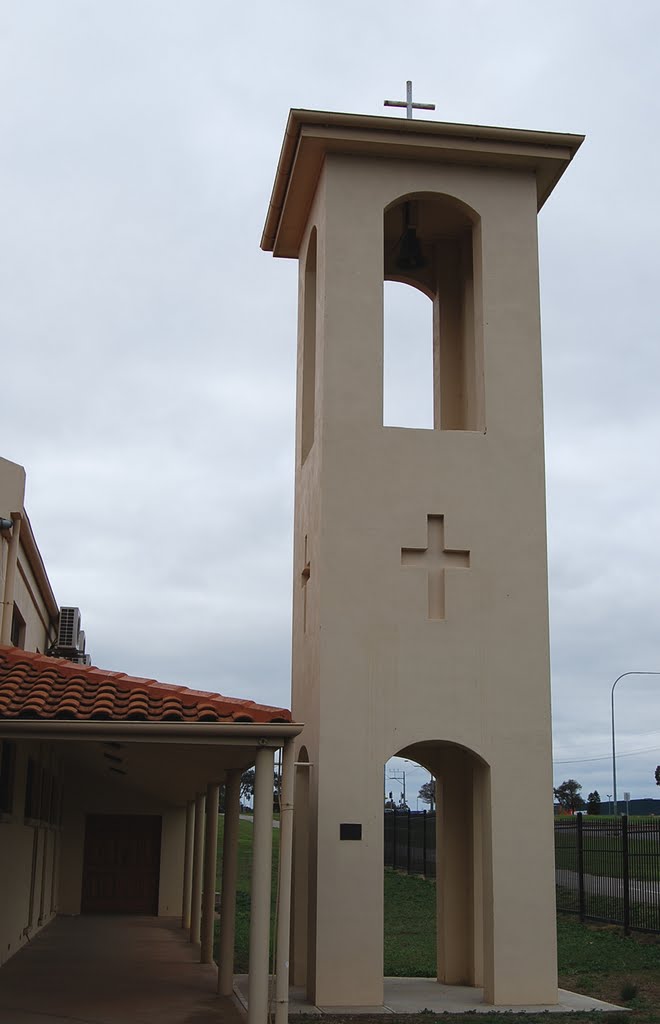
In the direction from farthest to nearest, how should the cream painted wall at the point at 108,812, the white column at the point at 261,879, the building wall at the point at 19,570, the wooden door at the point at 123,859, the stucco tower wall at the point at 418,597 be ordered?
the wooden door at the point at 123,859 < the cream painted wall at the point at 108,812 < the building wall at the point at 19,570 < the stucco tower wall at the point at 418,597 < the white column at the point at 261,879

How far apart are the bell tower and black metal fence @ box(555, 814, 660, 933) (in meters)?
6.04

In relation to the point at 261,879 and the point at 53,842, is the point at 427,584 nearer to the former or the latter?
the point at 261,879

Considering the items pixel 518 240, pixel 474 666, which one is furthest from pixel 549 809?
pixel 518 240

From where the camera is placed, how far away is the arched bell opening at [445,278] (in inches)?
661

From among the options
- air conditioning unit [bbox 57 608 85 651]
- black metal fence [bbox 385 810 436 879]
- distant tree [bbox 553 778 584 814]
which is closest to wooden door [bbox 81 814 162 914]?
air conditioning unit [bbox 57 608 85 651]

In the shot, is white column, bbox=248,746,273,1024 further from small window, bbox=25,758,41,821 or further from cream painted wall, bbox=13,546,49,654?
small window, bbox=25,758,41,821

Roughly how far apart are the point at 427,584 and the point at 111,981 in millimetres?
6882

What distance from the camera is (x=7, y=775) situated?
55.5ft

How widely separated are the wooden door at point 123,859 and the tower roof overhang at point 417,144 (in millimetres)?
17720

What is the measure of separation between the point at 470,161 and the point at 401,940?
1280cm

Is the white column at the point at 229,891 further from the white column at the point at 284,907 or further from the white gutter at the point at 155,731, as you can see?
the white gutter at the point at 155,731

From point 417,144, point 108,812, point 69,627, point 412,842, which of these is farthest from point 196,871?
point 412,842

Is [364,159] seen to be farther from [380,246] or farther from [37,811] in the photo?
[37,811]

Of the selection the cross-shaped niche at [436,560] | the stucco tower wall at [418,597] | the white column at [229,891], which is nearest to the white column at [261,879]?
the stucco tower wall at [418,597]
